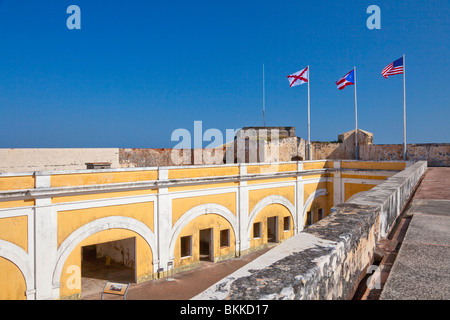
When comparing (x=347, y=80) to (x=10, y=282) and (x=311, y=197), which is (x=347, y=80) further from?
(x=10, y=282)

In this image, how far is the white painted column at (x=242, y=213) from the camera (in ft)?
44.6

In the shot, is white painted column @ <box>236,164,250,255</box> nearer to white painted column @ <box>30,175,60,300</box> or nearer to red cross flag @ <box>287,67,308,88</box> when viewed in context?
white painted column @ <box>30,175,60,300</box>

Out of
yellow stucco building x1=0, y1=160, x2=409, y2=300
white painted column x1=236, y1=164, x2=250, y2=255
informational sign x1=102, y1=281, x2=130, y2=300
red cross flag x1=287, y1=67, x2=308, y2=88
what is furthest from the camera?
red cross flag x1=287, y1=67, x2=308, y2=88

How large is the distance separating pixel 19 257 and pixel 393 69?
18.2 metres

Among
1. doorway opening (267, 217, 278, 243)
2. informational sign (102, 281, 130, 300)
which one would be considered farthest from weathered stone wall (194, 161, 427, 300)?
doorway opening (267, 217, 278, 243)

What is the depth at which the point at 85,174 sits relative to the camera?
948 cm

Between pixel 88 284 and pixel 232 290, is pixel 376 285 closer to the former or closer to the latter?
pixel 232 290

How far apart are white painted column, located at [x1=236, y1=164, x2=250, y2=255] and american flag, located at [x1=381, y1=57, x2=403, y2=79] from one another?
31.4 ft

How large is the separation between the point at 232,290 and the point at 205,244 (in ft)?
46.2

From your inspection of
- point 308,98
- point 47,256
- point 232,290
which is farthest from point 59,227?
point 308,98

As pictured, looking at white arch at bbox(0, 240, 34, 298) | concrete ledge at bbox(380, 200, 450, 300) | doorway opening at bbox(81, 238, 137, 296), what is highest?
concrete ledge at bbox(380, 200, 450, 300)

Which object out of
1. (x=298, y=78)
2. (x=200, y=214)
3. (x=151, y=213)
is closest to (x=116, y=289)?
(x=151, y=213)

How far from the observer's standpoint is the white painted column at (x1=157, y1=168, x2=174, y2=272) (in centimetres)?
1106

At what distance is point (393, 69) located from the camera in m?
16.1
